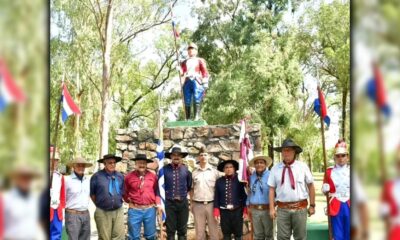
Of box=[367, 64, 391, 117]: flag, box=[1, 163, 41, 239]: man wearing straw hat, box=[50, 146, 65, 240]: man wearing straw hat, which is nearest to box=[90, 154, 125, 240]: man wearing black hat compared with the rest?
box=[50, 146, 65, 240]: man wearing straw hat

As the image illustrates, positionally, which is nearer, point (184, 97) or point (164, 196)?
point (164, 196)

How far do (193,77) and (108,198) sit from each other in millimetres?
2999

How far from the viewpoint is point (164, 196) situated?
6590 millimetres

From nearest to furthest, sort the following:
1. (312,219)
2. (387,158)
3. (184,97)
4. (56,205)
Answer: (387,158), (56,205), (184,97), (312,219)

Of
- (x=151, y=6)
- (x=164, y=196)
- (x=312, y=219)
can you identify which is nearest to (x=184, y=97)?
(x=164, y=196)

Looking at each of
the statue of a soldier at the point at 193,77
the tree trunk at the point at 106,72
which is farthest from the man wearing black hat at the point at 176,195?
the tree trunk at the point at 106,72

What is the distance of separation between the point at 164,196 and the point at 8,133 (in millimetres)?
4711

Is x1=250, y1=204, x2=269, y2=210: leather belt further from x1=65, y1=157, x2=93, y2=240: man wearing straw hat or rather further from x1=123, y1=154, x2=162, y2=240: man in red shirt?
x1=65, y1=157, x2=93, y2=240: man wearing straw hat

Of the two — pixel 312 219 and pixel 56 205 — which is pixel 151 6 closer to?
pixel 312 219

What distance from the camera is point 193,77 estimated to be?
8977mm

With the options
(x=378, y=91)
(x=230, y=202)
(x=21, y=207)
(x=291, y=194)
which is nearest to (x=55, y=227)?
(x=230, y=202)

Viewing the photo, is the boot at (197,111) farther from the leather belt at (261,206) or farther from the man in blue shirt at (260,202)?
the leather belt at (261,206)

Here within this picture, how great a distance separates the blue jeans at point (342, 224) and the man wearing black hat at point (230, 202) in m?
1.05

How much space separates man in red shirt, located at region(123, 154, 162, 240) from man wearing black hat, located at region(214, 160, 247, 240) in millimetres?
730
